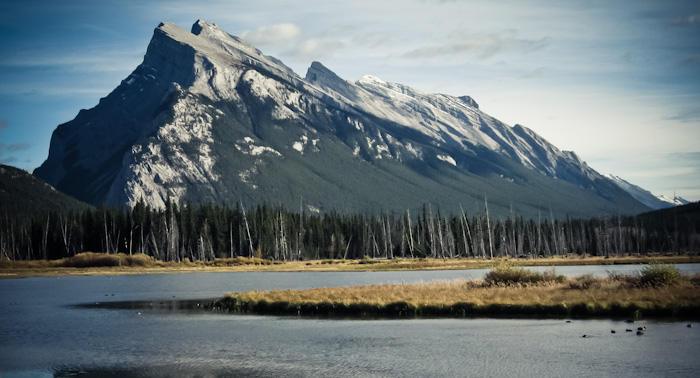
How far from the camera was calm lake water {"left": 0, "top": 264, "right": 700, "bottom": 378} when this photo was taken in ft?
97.8

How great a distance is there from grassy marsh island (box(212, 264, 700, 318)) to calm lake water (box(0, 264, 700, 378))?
10.2 feet

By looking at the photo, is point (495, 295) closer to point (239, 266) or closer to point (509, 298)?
point (509, 298)

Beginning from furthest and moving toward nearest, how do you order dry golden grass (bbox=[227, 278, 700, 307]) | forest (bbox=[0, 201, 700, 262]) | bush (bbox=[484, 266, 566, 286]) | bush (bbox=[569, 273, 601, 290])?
forest (bbox=[0, 201, 700, 262]) → bush (bbox=[484, 266, 566, 286]) → bush (bbox=[569, 273, 601, 290]) → dry golden grass (bbox=[227, 278, 700, 307])

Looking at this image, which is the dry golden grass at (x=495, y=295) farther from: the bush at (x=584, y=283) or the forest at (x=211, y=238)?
the forest at (x=211, y=238)

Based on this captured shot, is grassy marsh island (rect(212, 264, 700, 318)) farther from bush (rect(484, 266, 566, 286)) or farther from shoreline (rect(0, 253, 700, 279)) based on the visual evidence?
shoreline (rect(0, 253, 700, 279))

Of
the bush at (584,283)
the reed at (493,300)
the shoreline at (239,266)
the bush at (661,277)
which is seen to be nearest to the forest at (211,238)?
the shoreline at (239,266)

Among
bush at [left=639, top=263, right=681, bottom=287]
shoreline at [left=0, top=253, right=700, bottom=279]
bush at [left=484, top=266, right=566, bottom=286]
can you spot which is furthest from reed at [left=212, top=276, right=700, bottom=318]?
shoreline at [left=0, top=253, right=700, bottom=279]

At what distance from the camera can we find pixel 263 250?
176750mm

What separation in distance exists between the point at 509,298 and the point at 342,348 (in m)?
19.2

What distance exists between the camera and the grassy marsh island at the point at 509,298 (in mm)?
44281

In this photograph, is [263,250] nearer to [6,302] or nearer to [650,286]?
[6,302]

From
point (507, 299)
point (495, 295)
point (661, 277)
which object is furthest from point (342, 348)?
point (661, 277)

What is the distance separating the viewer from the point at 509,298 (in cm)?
5047

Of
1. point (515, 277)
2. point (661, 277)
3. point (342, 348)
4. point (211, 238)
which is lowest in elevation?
point (342, 348)
